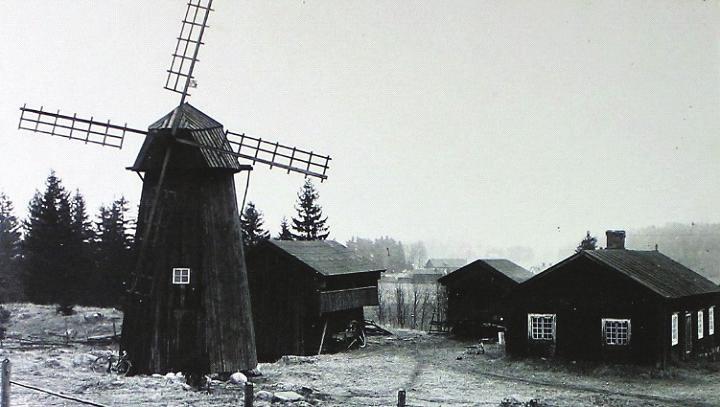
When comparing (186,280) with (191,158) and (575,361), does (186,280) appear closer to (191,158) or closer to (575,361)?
(191,158)

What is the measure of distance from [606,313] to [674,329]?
2.66m

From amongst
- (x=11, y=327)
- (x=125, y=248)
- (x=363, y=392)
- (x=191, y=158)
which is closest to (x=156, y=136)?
(x=191, y=158)

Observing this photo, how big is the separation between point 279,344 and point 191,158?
1279 centimetres

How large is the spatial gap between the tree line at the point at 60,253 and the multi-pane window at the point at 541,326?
2972 cm

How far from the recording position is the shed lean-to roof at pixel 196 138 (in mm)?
22250

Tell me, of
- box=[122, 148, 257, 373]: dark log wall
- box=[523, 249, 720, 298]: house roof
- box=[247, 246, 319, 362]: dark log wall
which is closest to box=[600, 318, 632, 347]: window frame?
box=[523, 249, 720, 298]: house roof

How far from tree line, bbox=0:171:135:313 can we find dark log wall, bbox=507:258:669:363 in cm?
2958

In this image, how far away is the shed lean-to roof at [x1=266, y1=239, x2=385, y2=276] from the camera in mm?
32969

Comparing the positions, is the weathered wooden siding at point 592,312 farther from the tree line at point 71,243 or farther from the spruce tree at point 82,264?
the spruce tree at point 82,264

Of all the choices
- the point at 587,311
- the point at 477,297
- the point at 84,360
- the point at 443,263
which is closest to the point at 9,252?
the point at 84,360

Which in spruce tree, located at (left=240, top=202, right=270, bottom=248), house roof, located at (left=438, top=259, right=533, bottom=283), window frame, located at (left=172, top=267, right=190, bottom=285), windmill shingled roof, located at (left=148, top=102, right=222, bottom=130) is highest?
spruce tree, located at (left=240, top=202, right=270, bottom=248)

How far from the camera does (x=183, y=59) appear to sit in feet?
74.7

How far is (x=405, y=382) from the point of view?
918 inches

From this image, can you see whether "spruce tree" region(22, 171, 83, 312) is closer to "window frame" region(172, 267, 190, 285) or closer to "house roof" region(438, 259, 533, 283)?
"house roof" region(438, 259, 533, 283)
